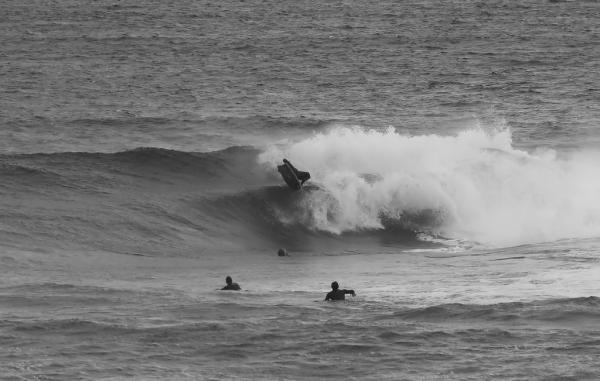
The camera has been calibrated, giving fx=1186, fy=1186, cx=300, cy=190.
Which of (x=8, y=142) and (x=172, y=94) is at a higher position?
(x=172, y=94)

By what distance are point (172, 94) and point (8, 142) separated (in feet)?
46.1

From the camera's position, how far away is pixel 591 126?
1886 inches

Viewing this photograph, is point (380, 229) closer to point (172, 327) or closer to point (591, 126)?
point (172, 327)

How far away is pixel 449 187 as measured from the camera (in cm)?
3584

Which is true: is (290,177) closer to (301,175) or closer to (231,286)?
(301,175)

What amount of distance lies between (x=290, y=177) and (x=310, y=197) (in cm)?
86

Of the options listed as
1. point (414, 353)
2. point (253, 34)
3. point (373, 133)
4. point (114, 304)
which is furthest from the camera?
point (253, 34)

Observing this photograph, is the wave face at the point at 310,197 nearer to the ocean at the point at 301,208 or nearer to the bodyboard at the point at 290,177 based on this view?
the ocean at the point at 301,208

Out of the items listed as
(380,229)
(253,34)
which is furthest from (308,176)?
(253,34)

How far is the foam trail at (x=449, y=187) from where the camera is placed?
33.5 meters

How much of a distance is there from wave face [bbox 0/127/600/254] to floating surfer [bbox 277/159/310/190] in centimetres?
29

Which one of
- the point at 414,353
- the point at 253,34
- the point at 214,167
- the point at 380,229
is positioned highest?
the point at 253,34

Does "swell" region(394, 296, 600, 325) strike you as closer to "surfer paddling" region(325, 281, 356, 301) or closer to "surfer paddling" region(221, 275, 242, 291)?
"surfer paddling" region(325, 281, 356, 301)

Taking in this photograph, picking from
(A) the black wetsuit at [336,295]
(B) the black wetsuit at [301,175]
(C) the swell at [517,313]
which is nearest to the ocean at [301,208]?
(C) the swell at [517,313]
